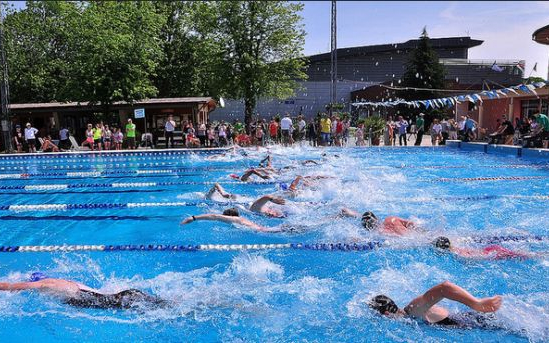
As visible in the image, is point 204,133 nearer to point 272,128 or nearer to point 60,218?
point 272,128

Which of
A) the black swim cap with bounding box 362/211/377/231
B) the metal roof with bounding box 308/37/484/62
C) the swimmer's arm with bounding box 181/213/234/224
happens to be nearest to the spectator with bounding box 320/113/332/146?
the swimmer's arm with bounding box 181/213/234/224

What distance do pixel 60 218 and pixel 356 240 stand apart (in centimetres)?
519

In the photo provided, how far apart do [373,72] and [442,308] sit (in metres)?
35.7

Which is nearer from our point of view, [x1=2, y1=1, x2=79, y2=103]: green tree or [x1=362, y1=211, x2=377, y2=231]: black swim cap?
[x1=362, y1=211, x2=377, y2=231]: black swim cap

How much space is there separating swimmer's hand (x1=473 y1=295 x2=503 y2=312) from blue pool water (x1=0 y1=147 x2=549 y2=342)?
271 millimetres

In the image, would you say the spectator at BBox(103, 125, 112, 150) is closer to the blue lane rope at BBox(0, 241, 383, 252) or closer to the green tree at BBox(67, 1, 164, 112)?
the green tree at BBox(67, 1, 164, 112)

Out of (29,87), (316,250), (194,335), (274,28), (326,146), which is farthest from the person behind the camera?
(29,87)

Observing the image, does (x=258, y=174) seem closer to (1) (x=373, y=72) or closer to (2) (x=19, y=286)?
(2) (x=19, y=286)

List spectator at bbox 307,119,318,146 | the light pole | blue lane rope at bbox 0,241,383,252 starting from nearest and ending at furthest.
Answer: blue lane rope at bbox 0,241,383,252 < the light pole < spectator at bbox 307,119,318,146

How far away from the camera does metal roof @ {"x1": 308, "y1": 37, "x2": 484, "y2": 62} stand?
36.5 meters

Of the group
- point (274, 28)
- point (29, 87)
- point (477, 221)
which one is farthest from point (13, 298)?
point (29, 87)

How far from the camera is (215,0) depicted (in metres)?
25.9

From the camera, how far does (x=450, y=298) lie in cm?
353

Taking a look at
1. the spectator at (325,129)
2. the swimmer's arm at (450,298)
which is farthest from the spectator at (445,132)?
the swimmer's arm at (450,298)
